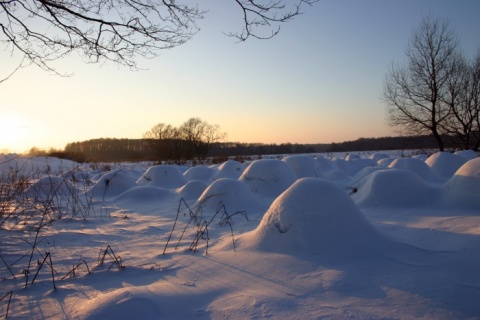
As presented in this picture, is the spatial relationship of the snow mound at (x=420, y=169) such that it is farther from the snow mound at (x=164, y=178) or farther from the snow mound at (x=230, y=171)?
the snow mound at (x=164, y=178)

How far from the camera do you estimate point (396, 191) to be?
16.3ft

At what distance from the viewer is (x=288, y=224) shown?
2.88m

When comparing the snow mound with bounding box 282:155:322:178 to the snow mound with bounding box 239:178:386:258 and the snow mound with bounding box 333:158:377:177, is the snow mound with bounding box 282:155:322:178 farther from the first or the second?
the snow mound with bounding box 239:178:386:258

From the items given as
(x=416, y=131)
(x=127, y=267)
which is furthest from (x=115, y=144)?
(x=127, y=267)

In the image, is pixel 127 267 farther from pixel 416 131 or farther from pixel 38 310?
pixel 416 131

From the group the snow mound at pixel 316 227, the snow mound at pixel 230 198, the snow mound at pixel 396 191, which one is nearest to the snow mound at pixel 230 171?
the snow mound at pixel 230 198

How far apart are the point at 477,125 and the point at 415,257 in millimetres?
17808

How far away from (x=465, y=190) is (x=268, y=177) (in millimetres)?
3714

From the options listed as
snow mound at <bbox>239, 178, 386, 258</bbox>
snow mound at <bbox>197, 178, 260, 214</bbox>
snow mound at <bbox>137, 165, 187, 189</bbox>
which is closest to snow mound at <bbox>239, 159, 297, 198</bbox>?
snow mound at <bbox>197, 178, 260, 214</bbox>

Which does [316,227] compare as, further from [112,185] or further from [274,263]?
[112,185]

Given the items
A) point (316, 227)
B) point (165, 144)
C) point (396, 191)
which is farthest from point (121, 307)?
point (165, 144)

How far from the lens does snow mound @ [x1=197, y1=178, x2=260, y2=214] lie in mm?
5355

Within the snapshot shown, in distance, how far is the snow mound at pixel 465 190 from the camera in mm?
4453

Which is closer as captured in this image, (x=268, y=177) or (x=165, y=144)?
(x=268, y=177)
